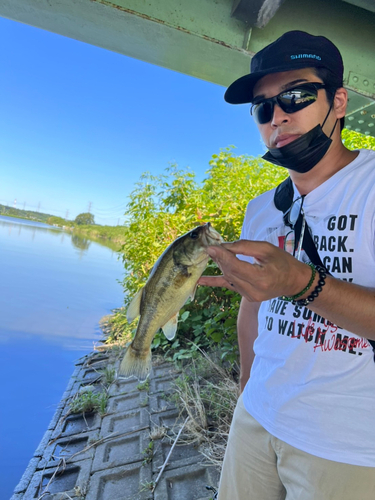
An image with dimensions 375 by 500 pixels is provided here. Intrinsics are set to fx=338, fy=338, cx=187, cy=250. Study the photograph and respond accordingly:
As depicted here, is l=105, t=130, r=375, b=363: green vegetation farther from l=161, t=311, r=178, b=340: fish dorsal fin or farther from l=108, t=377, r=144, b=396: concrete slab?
l=161, t=311, r=178, b=340: fish dorsal fin

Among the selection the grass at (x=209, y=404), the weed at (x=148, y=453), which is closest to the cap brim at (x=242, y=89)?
the grass at (x=209, y=404)

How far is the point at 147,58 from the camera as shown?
9.91ft

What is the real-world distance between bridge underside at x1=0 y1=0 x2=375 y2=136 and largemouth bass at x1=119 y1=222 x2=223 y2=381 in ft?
5.80

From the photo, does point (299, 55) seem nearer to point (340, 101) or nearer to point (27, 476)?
point (340, 101)

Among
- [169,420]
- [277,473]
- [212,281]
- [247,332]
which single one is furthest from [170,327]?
[169,420]

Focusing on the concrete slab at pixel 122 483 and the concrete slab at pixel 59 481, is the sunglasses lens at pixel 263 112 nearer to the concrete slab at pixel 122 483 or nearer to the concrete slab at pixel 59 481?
the concrete slab at pixel 122 483

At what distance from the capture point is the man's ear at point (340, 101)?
1925mm

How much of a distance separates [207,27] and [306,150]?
5.05 ft

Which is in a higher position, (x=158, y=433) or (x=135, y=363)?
Result: (x=135, y=363)

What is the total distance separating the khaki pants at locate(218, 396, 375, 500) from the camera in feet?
4.55

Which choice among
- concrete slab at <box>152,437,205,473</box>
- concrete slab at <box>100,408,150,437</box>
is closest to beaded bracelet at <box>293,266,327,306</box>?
concrete slab at <box>152,437,205,473</box>

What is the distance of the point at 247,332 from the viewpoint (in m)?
2.31

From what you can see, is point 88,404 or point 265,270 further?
point 88,404

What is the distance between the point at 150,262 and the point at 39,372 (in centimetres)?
338
